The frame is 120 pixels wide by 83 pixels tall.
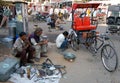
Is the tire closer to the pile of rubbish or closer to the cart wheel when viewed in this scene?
the cart wheel

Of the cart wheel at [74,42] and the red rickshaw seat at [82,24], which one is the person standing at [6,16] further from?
the cart wheel at [74,42]

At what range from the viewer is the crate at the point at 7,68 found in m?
6.05

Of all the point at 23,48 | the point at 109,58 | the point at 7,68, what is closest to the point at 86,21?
the point at 109,58

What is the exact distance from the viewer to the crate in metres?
6.05

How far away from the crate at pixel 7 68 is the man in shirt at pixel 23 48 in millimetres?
366

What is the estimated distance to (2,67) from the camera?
622 cm

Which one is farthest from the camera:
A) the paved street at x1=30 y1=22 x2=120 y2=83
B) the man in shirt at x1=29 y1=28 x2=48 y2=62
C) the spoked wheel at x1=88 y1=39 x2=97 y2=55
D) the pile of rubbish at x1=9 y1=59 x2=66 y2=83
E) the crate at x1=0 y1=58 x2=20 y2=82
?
the spoked wheel at x1=88 y1=39 x2=97 y2=55

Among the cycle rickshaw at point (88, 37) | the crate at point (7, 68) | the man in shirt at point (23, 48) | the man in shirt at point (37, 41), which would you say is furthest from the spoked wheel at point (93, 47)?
the crate at point (7, 68)

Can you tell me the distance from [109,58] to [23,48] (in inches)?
101

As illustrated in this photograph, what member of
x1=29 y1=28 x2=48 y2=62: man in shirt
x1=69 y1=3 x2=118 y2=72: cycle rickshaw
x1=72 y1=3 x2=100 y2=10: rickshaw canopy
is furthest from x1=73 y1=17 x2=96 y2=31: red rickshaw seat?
x1=29 y1=28 x2=48 y2=62: man in shirt

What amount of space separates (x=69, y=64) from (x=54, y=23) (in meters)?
11.5

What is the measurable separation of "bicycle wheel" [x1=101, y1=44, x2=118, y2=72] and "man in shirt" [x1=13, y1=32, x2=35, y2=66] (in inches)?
88.2

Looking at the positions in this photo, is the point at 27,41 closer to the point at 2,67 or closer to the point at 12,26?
the point at 2,67

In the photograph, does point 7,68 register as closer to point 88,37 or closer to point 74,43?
point 88,37
